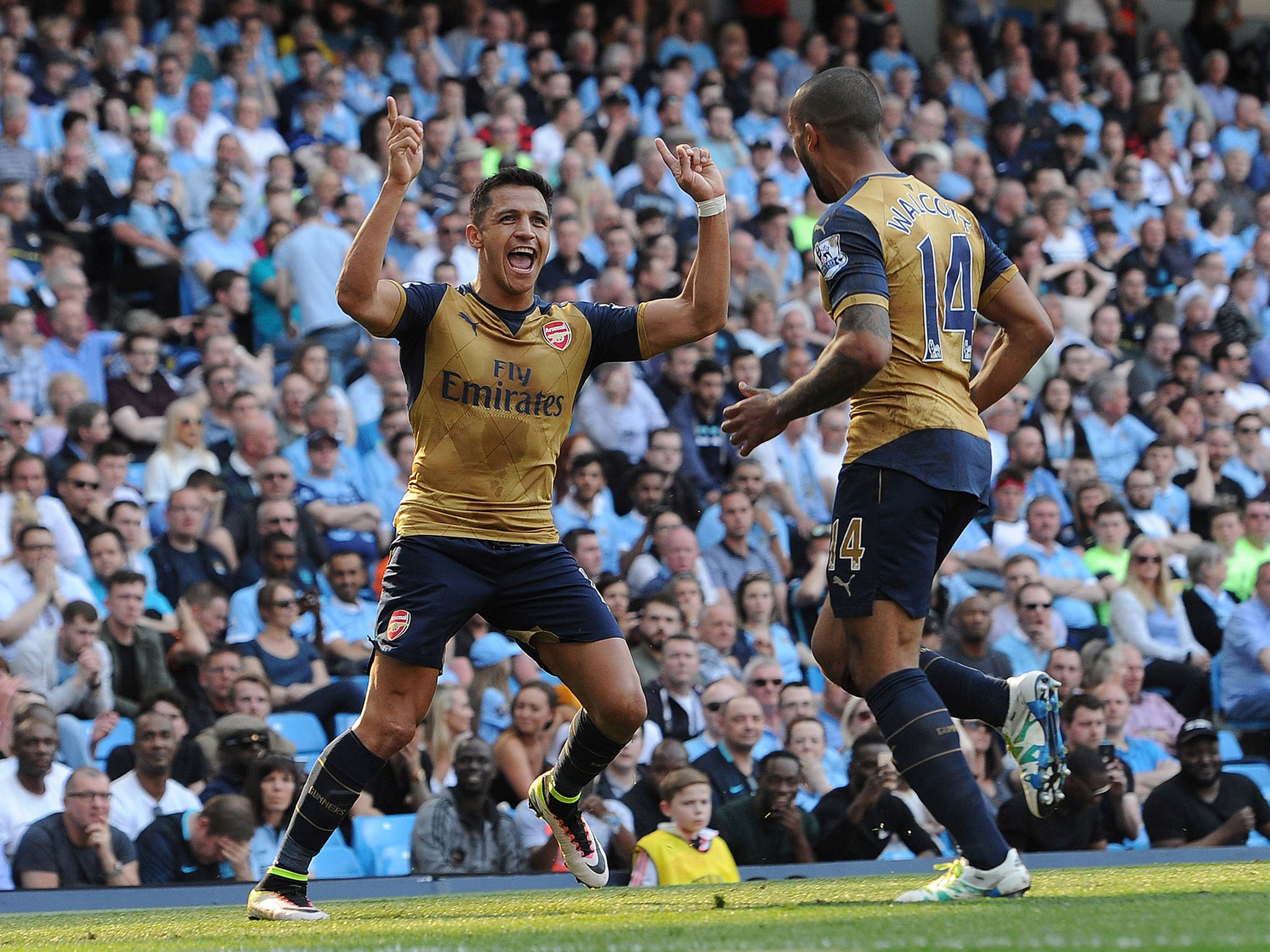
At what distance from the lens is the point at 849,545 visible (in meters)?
4.90

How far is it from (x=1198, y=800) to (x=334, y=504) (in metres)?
5.37

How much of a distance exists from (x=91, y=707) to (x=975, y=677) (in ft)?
16.7

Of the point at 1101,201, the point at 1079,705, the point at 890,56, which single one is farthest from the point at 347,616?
the point at 890,56

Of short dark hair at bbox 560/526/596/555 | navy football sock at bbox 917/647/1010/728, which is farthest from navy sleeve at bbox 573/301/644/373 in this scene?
short dark hair at bbox 560/526/596/555

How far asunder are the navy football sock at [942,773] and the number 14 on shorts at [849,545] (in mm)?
419

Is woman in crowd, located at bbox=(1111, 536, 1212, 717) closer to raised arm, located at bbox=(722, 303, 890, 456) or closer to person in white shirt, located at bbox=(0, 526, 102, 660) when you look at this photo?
person in white shirt, located at bbox=(0, 526, 102, 660)

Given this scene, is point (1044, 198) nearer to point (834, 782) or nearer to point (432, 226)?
→ point (432, 226)

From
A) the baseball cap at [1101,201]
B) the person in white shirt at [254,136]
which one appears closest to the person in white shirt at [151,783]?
the person in white shirt at [254,136]

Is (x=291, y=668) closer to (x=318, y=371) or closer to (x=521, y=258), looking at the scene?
(x=318, y=371)

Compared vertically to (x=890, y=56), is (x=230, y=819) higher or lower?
lower

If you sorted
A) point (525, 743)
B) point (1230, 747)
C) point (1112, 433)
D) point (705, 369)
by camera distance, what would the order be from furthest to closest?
point (1112, 433)
point (705, 369)
point (1230, 747)
point (525, 743)

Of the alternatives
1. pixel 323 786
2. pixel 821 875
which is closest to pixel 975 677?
pixel 323 786

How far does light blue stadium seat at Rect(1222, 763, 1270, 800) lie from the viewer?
953 centimetres

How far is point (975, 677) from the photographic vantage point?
5180 millimetres
